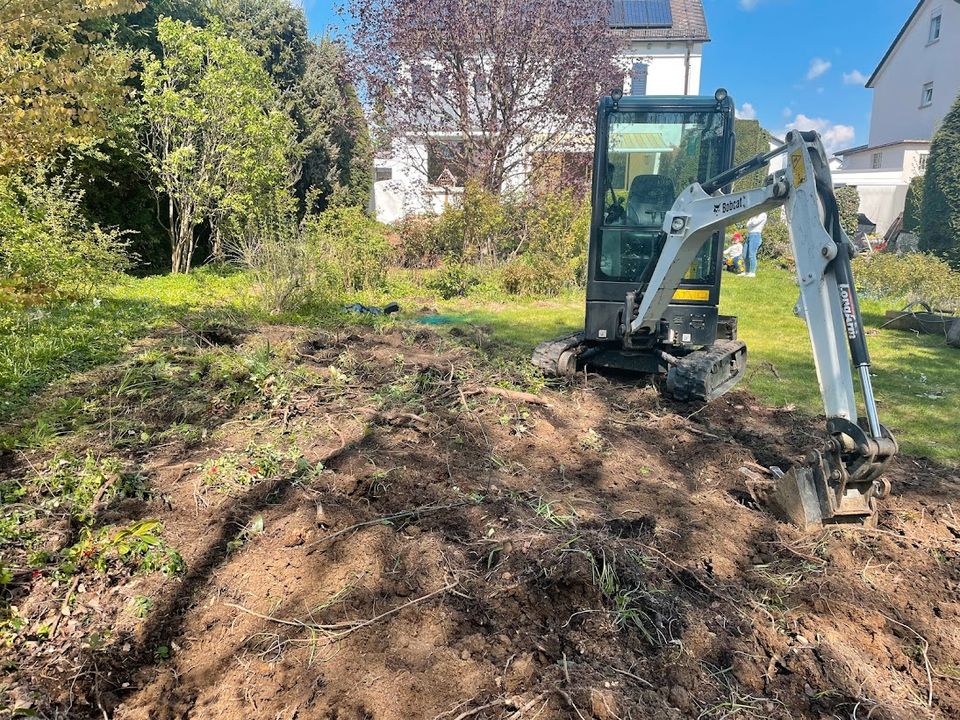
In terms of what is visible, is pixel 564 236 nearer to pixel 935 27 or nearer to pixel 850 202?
pixel 850 202

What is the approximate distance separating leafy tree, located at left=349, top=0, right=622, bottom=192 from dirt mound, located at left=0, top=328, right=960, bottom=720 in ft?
39.5

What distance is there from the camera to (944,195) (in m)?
16.8

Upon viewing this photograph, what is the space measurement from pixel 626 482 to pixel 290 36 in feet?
58.9

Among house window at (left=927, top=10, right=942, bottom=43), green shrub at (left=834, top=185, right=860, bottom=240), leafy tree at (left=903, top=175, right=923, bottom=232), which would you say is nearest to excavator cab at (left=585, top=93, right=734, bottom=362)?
leafy tree at (left=903, top=175, right=923, bottom=232)

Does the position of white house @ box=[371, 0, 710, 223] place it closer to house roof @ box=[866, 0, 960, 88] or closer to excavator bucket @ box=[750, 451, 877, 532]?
house roof @ box=[866, 0, 960, 88]

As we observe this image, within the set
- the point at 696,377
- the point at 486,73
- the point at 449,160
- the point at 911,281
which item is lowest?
the point at 696,377

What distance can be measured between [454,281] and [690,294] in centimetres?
698

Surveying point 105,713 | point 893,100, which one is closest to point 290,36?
point 105,713

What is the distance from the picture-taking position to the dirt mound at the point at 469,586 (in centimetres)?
221

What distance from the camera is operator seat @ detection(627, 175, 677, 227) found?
5836 mm

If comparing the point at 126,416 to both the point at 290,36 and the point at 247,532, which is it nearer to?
the point at 247,532

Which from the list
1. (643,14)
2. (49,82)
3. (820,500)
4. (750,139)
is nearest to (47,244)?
(49,82)

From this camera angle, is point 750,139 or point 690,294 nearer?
point 690,294

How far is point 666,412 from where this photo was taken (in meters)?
5.32
